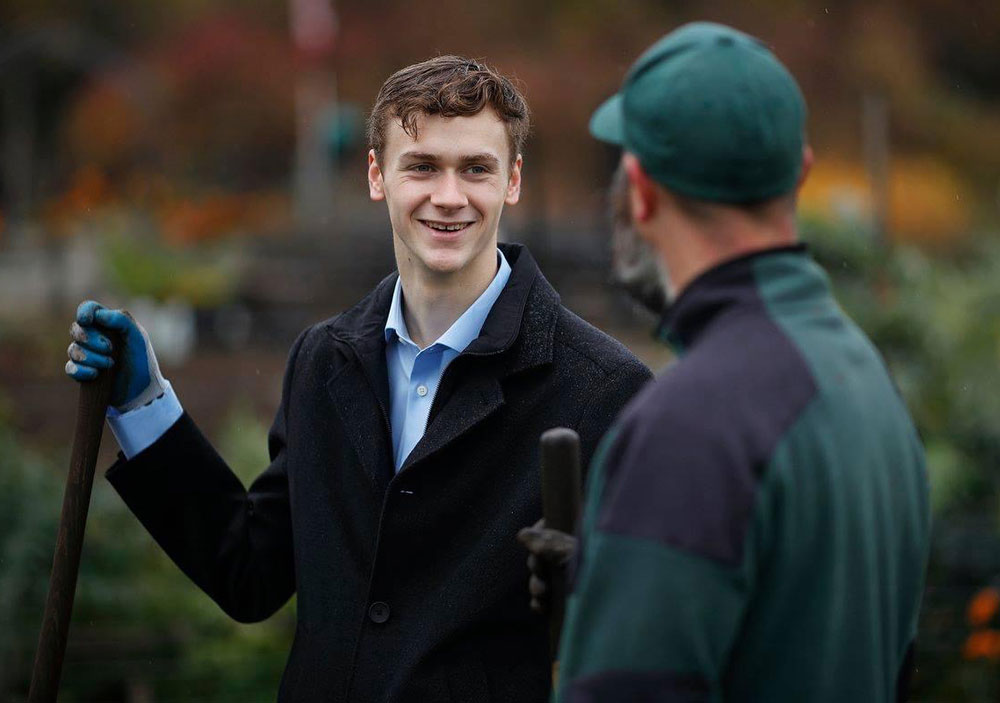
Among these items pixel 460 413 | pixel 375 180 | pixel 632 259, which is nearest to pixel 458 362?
pixel 460 413

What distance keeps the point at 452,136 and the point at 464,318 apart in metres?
0.34

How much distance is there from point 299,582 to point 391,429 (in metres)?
0.35

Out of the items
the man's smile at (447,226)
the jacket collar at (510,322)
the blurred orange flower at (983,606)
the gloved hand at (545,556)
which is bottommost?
the blurred orange flower at (983,606)

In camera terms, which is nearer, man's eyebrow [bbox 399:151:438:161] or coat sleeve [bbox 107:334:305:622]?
man's eyebrow [bbox 399:151:438:161]

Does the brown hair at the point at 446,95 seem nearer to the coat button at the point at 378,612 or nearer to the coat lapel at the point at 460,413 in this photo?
the coat lapel at the point at 460,413

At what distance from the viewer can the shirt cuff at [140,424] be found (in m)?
2.73

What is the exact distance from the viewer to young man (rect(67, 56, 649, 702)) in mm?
2471

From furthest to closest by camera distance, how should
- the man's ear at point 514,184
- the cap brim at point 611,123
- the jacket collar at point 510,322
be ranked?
the man's ear at point 514,184 < the jacket collar at point 510,322 < the cap brim at point 611,123

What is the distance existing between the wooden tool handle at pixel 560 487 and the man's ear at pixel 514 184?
723 mm

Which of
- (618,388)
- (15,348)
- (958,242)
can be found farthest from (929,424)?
(958,242)

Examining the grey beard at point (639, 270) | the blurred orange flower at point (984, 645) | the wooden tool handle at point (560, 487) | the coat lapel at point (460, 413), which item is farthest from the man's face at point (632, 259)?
the blurred orange flower at point (984, 645)

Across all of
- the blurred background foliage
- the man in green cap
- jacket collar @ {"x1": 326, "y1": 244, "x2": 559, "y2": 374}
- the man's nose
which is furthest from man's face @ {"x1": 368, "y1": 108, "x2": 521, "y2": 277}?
the blurred background foliage

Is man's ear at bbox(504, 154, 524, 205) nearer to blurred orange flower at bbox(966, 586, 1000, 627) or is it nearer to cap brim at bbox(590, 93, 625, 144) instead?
cap brim at bbox(590, 93, 625, 144)

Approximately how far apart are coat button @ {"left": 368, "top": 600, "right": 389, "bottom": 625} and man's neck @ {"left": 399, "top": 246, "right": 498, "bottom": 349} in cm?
50
